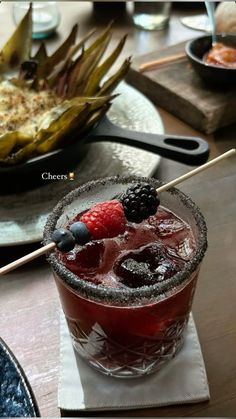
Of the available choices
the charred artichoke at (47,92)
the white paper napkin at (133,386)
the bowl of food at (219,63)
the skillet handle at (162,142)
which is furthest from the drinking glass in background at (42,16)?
the white paper napkin at (133,386)

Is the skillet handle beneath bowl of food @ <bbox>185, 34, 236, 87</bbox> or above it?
beneath

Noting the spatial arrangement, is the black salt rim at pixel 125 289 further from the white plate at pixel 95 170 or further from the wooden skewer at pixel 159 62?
the wooden skewer at pixel 159 62

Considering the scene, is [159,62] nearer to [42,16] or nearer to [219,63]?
[219,63]

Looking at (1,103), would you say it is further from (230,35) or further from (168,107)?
(230,35)

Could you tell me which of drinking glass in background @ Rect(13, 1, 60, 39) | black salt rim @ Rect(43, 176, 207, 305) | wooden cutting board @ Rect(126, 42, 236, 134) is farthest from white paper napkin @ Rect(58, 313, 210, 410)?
drinking glass in background @ Rect(13, 1, 60, 39)

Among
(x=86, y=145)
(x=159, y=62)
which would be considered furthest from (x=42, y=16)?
(x=86, y=145)

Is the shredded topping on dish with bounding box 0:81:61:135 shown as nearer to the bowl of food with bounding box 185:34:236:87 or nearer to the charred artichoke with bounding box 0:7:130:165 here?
the charred artichoke with bounding box 0:7:130:165

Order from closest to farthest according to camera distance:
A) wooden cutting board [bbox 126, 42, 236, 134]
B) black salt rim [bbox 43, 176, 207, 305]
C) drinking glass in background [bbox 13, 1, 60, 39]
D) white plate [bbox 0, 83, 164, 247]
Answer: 1. black salt rim [bbox 43, 176, 207, 305]
2. white plate [bbox 0, 83, 164, 247]
3. wooden cutting board [bbox 126, 42, 236, 134]
4. drinking glass in background [bbox 13, 1, 60, 39]

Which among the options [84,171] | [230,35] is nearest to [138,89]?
[230,35]
